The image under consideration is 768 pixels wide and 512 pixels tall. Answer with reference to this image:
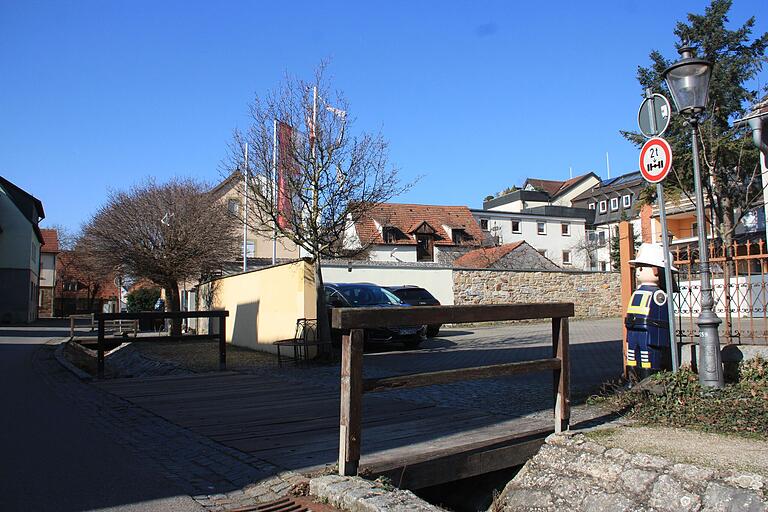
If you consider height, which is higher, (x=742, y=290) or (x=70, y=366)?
(x=742, y=290)

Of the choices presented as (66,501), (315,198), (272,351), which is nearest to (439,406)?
(66,501)

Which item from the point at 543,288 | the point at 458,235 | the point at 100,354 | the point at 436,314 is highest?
the point at 458,235

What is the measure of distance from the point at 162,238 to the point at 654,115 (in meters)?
22.8

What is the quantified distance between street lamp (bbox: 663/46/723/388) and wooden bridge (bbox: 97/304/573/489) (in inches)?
63.9

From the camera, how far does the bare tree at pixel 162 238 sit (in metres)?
25.7

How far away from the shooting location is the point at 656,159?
6.75m

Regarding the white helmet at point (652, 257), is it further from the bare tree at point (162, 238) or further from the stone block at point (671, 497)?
the bare tree at point (162, 238)

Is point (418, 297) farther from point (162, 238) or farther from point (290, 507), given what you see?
point (290, 507)

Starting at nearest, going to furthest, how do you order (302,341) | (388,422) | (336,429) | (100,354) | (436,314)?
(436,314) < (336,429) < (388,422) < (100,354) < (302,341)

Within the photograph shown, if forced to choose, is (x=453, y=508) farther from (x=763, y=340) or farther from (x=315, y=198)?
(x=315, y=198)

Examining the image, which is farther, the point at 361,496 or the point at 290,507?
the point at 290,507

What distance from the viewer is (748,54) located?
2644 cm

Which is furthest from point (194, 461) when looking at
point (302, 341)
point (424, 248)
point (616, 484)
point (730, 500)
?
point (424, 248)

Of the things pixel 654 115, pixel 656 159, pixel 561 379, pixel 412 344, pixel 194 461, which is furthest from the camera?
pixel 412 344
